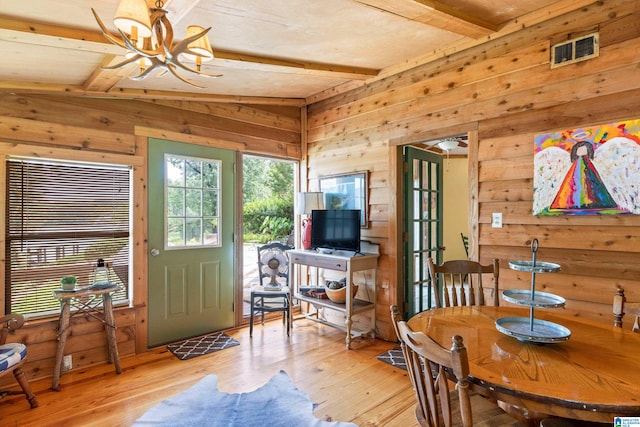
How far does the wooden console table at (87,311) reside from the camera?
2.82 meters

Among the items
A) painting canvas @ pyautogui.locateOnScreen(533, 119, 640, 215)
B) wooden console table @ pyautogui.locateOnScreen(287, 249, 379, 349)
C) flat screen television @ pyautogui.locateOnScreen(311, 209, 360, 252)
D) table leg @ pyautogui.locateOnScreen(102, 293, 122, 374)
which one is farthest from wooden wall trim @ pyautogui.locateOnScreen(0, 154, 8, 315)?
painting canvas @ pyautogui.locateOnScreen(533, 119, 640, 215)

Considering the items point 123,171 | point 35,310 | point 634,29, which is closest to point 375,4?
point 634,29

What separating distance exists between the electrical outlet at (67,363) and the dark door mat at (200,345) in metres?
0.81

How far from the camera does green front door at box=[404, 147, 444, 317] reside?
3.79 metres

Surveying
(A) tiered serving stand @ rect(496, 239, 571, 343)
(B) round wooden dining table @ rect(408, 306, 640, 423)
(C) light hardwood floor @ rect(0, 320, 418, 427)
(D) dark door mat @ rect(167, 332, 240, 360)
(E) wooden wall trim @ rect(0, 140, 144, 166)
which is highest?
(E) wooden wall trim @ rect(0, 140, 144, 166)

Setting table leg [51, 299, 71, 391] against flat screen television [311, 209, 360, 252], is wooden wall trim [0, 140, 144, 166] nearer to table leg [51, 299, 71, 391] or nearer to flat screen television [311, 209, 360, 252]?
table leg [51, 299, 71, 391]

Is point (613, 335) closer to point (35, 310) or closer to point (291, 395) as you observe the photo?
point (291, 395)

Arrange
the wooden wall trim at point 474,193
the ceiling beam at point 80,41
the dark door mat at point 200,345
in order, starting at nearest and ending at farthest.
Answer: the ceiling beam at point 80,41
the wooden wall trim at point 474,193
the dark door mat at point 200,345

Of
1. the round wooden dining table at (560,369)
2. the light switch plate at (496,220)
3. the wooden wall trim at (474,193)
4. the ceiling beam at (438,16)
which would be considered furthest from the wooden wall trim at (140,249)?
the light switch plate at (496,220)

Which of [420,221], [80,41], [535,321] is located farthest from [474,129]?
[80,41]

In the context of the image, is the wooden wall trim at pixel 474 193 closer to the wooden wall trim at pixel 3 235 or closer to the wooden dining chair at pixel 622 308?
the wooden dining chair at pixel 622 308

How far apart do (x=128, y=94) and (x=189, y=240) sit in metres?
1.55

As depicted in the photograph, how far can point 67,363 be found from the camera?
118 inches

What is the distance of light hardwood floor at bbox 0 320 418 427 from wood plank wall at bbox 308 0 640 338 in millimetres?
795
